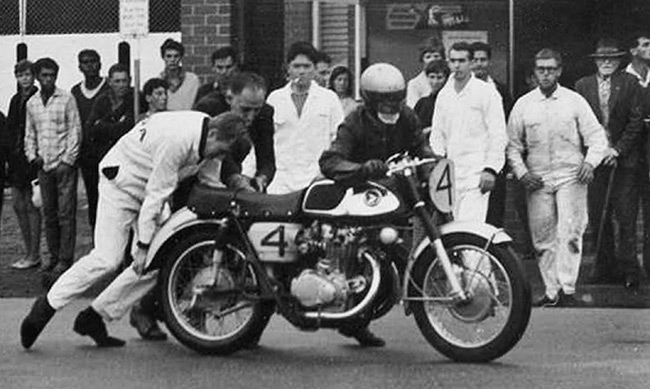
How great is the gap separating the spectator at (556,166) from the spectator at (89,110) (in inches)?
146

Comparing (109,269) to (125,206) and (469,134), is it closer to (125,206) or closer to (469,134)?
(125,206)

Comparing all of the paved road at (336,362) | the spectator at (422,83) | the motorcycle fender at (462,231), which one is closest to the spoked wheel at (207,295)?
the paved road at (336,362)

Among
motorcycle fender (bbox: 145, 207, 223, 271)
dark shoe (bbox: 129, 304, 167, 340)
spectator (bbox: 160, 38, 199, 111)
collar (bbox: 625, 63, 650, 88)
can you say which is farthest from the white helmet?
spectator (bbox: 160, 38, 199, 111)

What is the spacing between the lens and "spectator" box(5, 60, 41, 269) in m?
16.7

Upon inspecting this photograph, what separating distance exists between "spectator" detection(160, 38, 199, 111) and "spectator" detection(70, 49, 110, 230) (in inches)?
23.6

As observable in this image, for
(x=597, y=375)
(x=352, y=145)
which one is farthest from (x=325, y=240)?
(x=597, y=375)

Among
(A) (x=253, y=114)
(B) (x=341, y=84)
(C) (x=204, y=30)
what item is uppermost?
(C) (x=204, y=30)

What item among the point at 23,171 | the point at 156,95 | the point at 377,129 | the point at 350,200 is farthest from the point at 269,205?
the point at 23,171

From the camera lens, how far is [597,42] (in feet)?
55.0

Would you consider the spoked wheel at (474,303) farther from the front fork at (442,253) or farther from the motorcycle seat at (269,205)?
the motorcycle seat at (269,205)

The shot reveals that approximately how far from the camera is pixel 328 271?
11.3m

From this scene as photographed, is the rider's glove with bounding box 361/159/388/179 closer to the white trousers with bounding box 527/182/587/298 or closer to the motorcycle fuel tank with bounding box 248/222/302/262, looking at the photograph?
the motorcycle fuel tank with bounding box 248/222/302/262

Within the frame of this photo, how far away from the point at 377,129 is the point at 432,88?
3.97 m

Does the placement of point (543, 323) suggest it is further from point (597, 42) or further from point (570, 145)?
point (597, 42)
